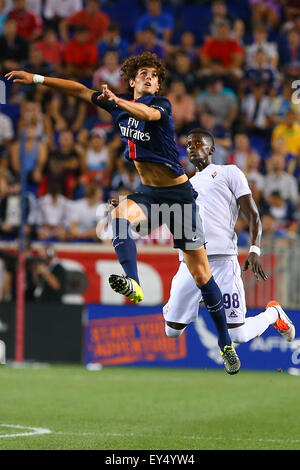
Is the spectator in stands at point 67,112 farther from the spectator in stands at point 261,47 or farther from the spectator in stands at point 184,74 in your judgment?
the spectator in stands at point 261,47

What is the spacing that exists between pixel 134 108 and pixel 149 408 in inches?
201

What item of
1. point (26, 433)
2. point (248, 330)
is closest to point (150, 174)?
point (248, 330)

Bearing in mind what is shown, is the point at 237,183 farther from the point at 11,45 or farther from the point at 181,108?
the point at 11,45

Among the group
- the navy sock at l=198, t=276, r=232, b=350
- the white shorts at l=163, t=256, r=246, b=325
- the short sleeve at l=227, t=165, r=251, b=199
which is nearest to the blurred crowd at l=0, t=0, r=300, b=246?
the white shorts at l=163, t=256, r=246, b=325

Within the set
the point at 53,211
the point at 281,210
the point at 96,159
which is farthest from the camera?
the point at 96,159

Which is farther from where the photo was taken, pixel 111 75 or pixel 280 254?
pixel 111 75

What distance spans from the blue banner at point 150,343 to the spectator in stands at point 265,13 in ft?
24.6

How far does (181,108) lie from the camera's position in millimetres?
17766

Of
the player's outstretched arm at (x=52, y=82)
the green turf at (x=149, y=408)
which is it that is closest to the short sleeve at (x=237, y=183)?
the player's outstretched arm at (x=52, y=82)

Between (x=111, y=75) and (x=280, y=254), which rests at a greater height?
(x=111, y=75)

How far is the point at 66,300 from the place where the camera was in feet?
51.9
